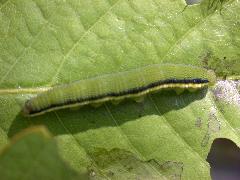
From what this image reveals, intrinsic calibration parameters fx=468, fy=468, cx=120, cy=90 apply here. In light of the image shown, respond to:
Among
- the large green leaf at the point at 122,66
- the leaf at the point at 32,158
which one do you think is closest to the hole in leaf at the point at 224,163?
the large green leaf at the point at 122,66

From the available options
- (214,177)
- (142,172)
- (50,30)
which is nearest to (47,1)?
(50,30)

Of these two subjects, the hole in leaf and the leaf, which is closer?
the leaf

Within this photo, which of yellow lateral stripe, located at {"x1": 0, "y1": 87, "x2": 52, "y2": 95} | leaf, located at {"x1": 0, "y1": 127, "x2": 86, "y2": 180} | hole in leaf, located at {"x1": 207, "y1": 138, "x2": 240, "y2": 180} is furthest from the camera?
hole in leaf, located at {"x1": 207, "y1": 138, "x2": 240, "y2": 180}

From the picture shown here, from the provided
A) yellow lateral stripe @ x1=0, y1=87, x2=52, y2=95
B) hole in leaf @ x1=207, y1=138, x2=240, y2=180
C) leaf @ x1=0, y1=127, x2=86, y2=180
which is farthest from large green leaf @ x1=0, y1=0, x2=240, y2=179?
hole in leaf @ x1=207, y1=138, x2=240, y2=180

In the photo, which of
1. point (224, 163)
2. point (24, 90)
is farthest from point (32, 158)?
point (224, 163)

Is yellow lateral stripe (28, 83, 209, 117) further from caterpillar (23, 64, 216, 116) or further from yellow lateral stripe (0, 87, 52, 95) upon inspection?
yellow lateral stripe (0, 87, 52, 95)
